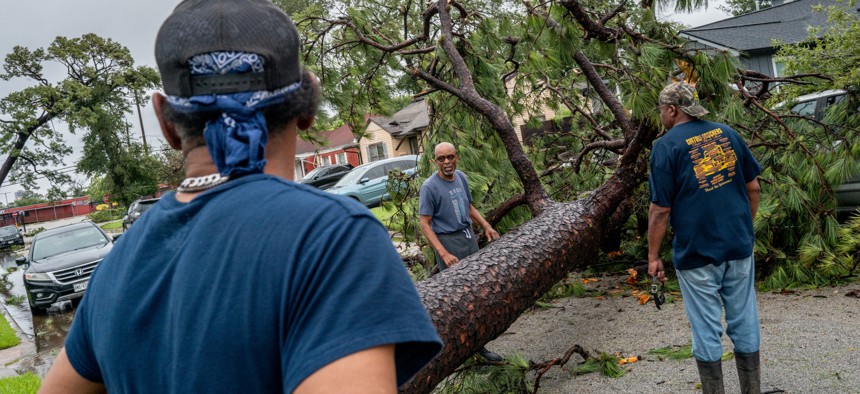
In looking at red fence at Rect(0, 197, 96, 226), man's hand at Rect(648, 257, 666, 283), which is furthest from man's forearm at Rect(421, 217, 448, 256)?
red fence at Rect(0, 197, 96, 226)

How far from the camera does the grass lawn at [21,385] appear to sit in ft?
19.3

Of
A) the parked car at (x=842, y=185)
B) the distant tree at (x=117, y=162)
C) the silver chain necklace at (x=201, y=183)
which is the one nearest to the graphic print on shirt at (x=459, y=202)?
the parked car at (x=842, y=185)

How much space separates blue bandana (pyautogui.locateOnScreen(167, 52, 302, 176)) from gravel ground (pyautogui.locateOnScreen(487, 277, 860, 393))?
12.1ft

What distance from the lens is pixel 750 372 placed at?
3.64m

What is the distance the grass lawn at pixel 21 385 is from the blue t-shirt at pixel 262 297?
18.8 feet

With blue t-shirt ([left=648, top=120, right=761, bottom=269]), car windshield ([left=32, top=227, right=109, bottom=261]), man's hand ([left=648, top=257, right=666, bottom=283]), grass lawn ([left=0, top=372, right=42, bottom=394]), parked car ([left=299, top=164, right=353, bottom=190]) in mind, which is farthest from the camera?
parked car ([left=299, top=164, right=353, bottom=190])

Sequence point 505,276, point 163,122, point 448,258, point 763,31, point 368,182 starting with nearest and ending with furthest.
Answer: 1. point 163,122
2. point 505,276
3. point 448,258
4. point 368,182
5. point 763,31

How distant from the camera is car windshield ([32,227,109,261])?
12.6m

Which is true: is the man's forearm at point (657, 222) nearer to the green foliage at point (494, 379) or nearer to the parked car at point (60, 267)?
the green foliage at point (494, 379)

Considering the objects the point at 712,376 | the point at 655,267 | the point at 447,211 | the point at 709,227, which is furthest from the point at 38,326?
the point at 709,227

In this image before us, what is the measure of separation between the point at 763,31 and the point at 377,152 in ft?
79.0

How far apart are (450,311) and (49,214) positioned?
8603 centimetres

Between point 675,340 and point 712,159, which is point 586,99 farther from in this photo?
point 712,159

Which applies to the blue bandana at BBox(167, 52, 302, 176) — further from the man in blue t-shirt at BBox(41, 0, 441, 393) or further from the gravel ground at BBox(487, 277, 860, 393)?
the gravel ground at BBox(487, 277, 860, 393)
